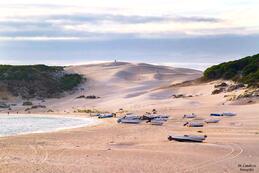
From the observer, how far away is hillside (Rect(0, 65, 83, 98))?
223 feet

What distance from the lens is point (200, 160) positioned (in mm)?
19453

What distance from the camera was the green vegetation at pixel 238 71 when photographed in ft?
176

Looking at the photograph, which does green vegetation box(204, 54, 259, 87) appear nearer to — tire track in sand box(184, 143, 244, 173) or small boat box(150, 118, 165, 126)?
small boat box(150, 118, 165, 126)

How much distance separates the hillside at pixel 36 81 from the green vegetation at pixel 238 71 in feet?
67.0

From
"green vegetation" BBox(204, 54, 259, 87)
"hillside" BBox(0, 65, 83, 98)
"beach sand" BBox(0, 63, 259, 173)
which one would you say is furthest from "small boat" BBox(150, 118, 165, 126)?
"hillside" BBox(0, 65, 83, 98)

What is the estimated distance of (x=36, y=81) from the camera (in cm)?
7206

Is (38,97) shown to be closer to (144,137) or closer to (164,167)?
(144,137)

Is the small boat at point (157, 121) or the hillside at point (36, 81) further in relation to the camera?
the hillside at point (36, 81)

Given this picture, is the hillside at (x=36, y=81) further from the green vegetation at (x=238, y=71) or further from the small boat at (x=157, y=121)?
the small boat at (x=157, y=121)

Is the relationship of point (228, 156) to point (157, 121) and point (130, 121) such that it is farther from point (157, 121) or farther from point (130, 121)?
point (130, 121)

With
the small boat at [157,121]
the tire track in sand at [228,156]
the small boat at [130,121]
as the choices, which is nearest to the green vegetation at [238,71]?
the small boat at [157,121]

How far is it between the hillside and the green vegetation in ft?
67.0

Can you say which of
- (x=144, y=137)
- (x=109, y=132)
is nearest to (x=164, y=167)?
(x=144, y=137)

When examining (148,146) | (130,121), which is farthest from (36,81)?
(148,146)
